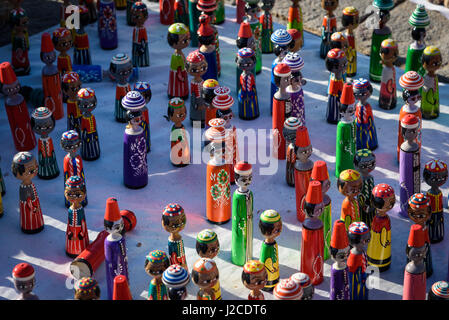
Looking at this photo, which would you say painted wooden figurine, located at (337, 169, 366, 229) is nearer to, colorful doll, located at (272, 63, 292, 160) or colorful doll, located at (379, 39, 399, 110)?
colorful doll, located at (272, 63, 292, 160)

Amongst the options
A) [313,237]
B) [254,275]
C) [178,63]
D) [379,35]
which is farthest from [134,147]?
[379,35]

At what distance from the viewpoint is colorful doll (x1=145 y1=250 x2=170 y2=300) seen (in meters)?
2.83

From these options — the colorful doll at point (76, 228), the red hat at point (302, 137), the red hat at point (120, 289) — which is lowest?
the colorful doll at point (76, 228)

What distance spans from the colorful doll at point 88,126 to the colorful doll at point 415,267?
1356 mm

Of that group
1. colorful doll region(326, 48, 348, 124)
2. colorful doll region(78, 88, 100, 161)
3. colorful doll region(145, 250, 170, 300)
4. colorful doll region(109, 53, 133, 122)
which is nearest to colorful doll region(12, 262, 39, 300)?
colorful doll region(145, 250, 170, 300)

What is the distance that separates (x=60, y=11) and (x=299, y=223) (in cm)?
206

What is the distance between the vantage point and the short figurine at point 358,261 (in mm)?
2871

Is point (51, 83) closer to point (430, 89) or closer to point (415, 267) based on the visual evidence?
point (430, 89)

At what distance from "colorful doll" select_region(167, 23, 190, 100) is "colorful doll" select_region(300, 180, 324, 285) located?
4.04ft

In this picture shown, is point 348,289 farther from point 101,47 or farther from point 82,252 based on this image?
point 101,47

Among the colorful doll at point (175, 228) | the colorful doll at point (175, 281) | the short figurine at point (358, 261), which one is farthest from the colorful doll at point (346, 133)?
the colorful doll at point (175, 281)

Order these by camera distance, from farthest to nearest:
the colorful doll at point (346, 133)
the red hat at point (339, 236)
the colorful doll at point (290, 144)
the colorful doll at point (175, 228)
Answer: the colorful doll at point (346, 133) < the colorful doll at point (290, 144) < the colorful doll at point (175, 228) < the red hat at point (339, 236)

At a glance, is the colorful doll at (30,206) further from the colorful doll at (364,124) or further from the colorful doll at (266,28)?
the colorful doll at (266,28)

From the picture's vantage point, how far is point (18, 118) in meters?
3.78
